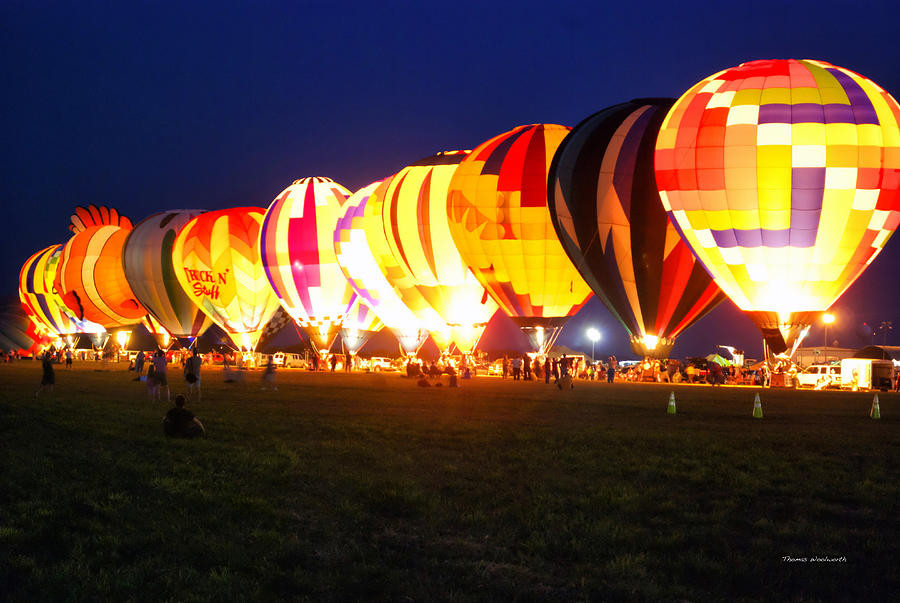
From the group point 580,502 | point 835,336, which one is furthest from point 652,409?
point 835,336

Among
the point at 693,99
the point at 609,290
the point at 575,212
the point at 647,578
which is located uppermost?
the point at 693,99

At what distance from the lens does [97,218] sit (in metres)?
72.4

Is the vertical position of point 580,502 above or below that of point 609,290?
below

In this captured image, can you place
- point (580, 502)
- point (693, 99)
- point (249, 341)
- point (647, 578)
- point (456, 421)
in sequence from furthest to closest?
point (249, 341) < point (693, 99) < point (456, 421) < point (580, 502) < point (647, 578)

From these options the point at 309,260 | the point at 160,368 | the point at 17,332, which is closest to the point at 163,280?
the point at 309,260

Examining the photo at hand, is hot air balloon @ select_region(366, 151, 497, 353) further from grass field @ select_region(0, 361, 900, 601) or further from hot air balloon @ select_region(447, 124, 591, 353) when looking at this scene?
grass field @ select_region(0, 361, 900, 601)

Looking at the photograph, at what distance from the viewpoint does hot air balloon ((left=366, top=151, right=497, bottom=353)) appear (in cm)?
3688

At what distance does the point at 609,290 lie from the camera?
29.7m

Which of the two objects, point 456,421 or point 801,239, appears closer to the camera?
point 456,421

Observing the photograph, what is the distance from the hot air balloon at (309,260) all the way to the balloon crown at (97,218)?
2983 cm

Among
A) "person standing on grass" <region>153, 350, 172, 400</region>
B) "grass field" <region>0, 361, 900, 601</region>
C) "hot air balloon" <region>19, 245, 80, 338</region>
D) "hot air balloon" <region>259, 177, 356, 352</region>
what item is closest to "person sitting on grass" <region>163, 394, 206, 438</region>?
"grass field" <region>0, 361, 900, 601</region>

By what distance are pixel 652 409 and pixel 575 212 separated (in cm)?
1227

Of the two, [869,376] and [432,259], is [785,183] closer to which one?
[869,376]

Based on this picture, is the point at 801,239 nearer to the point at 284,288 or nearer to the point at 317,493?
the point at 317,493
